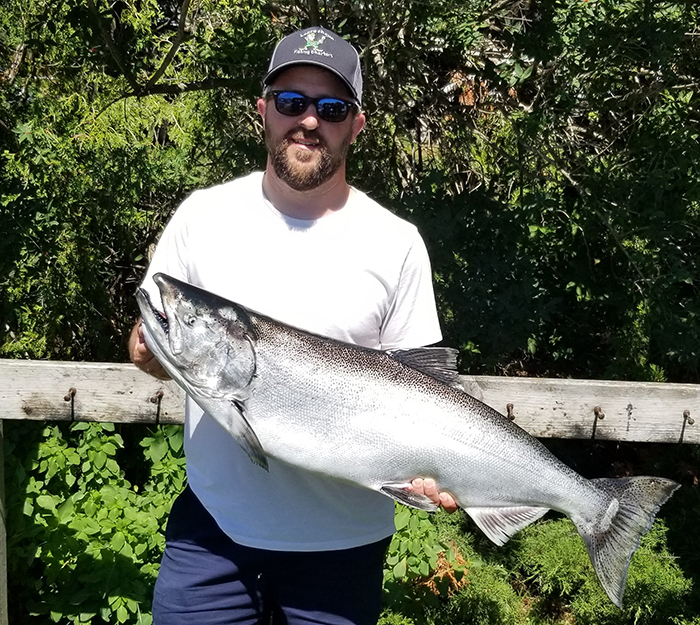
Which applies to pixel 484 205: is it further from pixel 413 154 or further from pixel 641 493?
pixel 641 493

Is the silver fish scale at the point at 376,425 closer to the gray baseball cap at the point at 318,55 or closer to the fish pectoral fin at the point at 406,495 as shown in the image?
the fish pectoral fin at the point at 406,495

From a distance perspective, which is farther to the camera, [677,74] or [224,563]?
[677,74]

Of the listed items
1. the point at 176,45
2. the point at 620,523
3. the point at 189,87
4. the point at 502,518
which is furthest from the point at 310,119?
the point at 189,87

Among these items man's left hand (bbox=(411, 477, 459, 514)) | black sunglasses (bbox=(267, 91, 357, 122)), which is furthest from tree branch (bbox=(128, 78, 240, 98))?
man's left hand (bbox=(411, 477, 459, 514))

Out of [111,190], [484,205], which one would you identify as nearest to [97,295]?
[111,190]

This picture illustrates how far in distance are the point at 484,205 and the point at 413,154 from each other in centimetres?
76

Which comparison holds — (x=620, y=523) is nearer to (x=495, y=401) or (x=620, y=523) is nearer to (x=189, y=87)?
(x=495, y=401)

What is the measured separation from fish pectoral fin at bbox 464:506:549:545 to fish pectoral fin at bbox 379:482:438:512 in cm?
18

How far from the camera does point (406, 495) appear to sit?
86.5 inches

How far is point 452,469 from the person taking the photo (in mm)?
2244

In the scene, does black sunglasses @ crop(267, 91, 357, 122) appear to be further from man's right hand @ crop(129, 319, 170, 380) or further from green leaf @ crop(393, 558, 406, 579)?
green leaf @ crop(393, 558, 406, 579)

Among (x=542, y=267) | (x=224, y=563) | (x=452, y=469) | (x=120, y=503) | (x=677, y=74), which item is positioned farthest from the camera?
(x=542, y=267)

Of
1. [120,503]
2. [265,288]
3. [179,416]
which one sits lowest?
[120,503]

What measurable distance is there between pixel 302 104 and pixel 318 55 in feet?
0.50
